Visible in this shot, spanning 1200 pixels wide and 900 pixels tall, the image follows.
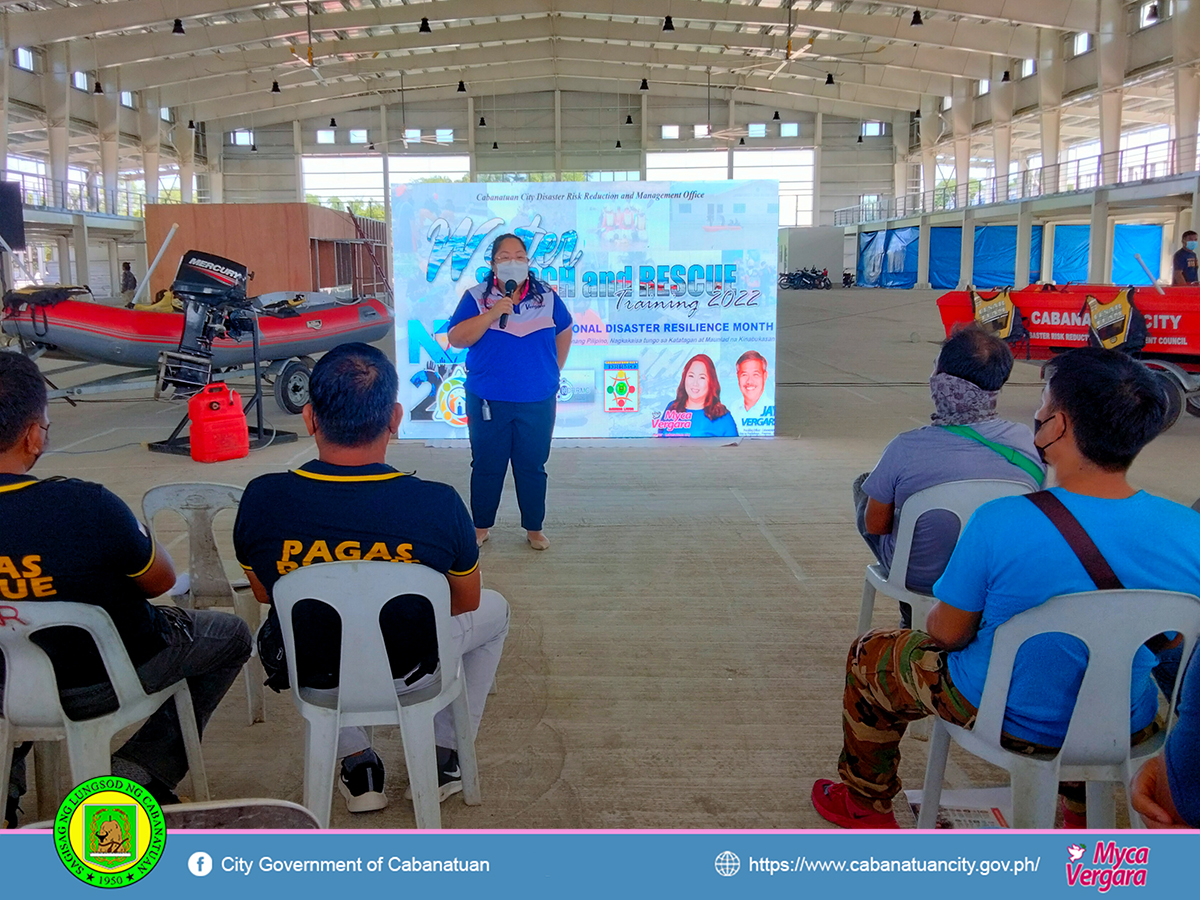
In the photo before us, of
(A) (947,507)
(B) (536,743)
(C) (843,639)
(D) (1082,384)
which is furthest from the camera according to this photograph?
(C) (843,639)

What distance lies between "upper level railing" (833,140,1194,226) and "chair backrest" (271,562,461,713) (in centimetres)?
2078

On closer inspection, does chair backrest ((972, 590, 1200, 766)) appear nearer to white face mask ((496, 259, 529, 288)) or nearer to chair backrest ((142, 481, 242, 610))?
chair backrest ((142, 481, 242, 610))

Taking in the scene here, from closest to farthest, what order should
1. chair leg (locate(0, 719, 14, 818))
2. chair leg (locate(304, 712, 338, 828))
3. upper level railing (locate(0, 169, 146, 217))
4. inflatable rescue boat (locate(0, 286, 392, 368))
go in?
1. chair leg (locate(0, 719, 14, 818))
2. chair leg (locate(304, 712, 338, 828))
3. inflatable rescue boat (locate(0, 286, 392, 368))
4. upper level railing (locate(0, 169, 146, 217))

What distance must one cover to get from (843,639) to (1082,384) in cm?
175

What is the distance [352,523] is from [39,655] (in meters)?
0.60

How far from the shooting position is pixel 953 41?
74.6 feet

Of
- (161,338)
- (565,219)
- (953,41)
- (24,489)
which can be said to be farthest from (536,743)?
(953,41)

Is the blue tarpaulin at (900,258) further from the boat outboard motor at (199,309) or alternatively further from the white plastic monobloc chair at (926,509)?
the white plastic monobloc chair at (926,509)

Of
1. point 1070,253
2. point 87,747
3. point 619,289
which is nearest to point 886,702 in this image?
point 87,747

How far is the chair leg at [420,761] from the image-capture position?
73.4 inches

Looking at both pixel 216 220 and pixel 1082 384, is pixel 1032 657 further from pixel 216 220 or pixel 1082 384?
pixel 216 220

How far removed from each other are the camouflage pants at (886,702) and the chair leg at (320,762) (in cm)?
105

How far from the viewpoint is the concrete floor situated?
7.43ft
